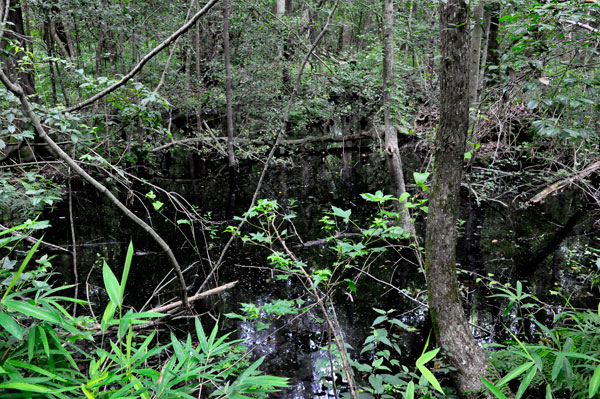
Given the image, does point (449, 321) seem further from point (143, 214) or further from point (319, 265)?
point (143, 214)

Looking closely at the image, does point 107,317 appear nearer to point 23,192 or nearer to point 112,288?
point 112,288

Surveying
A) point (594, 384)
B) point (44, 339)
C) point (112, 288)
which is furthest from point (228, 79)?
point (594, 384)

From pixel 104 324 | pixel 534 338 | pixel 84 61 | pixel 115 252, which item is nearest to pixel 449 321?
pixel 534 338

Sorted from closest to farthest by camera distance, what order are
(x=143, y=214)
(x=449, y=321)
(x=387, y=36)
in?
(x=449, y=321) → (x=387, y=36) → (x=143, y=214)

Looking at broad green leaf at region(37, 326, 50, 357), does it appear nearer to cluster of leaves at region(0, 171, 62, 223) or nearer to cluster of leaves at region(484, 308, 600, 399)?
cluster of leaves at region(484, 308, 600, 399)

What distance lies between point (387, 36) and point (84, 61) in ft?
28.1

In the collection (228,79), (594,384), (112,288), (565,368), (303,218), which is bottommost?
(303,218)

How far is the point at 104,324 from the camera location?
148 cm

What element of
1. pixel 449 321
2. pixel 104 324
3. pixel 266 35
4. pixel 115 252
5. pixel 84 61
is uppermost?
pixel 266 35

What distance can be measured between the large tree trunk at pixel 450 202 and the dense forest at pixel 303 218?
14mm

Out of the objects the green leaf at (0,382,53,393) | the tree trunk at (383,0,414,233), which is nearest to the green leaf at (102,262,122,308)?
the green leaf at (0,382,53,393)

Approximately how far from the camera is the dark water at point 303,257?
4.46 m

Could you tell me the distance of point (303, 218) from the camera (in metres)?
8.28

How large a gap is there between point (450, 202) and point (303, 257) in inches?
150
